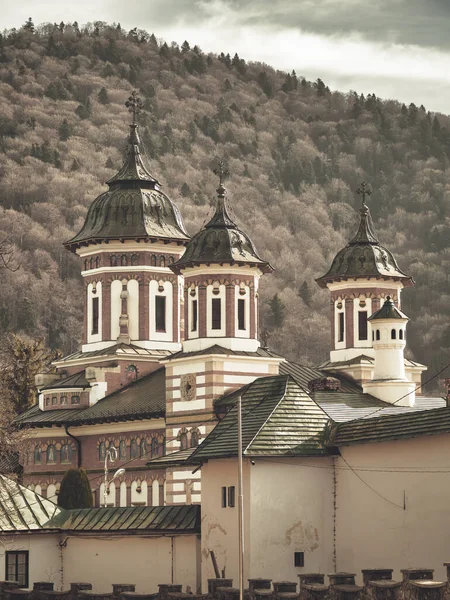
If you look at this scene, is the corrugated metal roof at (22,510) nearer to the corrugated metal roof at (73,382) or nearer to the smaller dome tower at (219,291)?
the smaller dome tower at (219,291)

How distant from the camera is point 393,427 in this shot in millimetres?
48438

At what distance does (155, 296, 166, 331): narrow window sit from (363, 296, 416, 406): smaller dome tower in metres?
12.4

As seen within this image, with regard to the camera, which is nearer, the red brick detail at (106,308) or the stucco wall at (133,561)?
the stucco wall at (133,561)

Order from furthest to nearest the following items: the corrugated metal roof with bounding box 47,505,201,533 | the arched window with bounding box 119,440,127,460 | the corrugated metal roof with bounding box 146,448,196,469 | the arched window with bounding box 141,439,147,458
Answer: the arched window with bounding box 119,440,127,460 → the arched window with bounding box 141,439,147,458 → the corrugated metal roof with bounding box 146,448,196,469 → the corrugated metal roof with bounding box 47,505,201,533

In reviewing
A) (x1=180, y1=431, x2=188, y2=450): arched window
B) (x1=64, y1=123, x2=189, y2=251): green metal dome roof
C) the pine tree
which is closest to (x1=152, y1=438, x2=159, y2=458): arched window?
(x1=180, y1=431, x2=188, y2=450): arched window

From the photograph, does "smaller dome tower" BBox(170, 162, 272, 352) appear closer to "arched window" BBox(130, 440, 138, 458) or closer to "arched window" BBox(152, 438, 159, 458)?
"arched window" BBox(152, 438, 159, 458)

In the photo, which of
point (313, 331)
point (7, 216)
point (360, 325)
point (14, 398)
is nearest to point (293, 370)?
point (360, 325)

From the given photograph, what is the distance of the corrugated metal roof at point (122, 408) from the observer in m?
79.1

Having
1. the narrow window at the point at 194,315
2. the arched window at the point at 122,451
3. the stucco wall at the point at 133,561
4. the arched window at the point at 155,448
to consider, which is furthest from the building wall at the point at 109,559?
the arched window at the point at 122,451

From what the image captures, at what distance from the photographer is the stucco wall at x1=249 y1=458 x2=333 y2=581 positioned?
161 ft

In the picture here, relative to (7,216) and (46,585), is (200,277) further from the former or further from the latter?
(7,216)

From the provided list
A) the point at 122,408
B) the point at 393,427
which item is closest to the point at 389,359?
the point at 122,408

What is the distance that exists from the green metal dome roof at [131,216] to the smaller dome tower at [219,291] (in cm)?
788

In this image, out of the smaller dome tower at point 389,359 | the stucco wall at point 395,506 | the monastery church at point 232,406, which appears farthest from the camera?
the smaller dome tower at point 389,359
